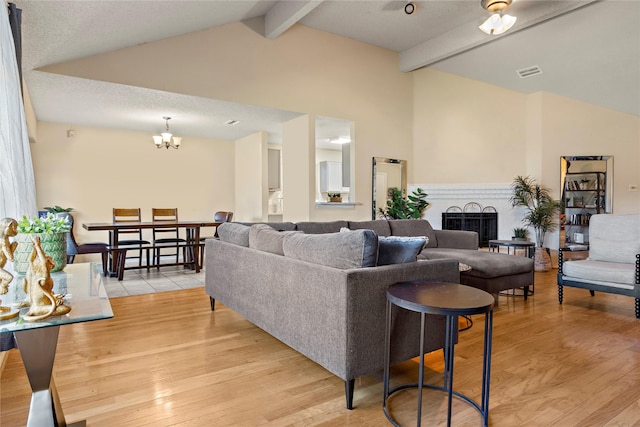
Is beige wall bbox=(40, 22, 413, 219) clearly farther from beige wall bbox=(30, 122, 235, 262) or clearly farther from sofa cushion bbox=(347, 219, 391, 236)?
beige wall bbox=(30, 122, 235, 262)

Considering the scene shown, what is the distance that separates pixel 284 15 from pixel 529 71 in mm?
3957

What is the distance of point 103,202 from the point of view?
6.58 metres

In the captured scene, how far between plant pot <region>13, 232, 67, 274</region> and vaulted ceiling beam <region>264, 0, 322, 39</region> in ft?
11.8

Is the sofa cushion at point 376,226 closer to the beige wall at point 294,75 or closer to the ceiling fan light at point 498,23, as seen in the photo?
the beige wall at point 294,75

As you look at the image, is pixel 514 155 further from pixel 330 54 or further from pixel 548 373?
pixel 548 373

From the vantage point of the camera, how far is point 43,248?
1.77m

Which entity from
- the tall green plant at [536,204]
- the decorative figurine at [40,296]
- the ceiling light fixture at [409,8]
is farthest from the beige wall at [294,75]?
the decorative figurine at [40,296]

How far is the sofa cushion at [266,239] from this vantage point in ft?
8.12

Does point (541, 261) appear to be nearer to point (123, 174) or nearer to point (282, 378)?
point (282, 378)

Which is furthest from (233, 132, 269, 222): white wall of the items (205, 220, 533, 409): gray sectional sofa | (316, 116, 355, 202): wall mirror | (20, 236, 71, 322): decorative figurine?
(20, 236, 71, 322): decorative figurine

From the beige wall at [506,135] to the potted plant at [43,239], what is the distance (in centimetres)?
616

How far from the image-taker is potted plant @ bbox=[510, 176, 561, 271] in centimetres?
599

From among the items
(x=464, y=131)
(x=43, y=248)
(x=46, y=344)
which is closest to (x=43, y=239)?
(x=43, y=248)

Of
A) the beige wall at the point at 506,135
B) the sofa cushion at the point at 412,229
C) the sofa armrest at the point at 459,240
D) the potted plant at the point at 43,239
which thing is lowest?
the sofa armrest at the point at 459,240
